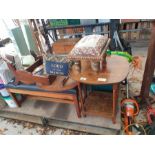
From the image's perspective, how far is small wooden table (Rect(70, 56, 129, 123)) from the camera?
1.36m

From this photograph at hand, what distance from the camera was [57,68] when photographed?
1.59 m

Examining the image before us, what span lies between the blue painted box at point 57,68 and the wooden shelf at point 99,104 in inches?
20.6

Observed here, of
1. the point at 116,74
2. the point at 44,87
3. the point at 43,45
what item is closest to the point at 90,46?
the point at 116,74

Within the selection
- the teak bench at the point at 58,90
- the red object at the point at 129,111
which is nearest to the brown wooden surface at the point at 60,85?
the teak bench at the point at 58,90

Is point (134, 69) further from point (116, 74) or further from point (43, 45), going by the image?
point (43, 45)

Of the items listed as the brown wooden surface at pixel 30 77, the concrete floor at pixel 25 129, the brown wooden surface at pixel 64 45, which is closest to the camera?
the brown wooden surface at pixel 30 77

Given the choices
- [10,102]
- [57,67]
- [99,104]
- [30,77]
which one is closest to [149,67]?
[99,104]

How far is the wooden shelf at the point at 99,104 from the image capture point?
172cm

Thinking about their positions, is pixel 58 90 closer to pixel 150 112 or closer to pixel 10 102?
pixel 10 102

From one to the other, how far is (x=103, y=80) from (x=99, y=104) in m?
0.57

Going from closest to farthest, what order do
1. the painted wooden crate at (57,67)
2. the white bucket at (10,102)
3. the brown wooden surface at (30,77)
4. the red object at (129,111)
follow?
1. the painted wooden crate at (57,67)
2. the brown wooden surface at (30,77)
3. the red object at (129,111)
4. the white bucket at (10,102)

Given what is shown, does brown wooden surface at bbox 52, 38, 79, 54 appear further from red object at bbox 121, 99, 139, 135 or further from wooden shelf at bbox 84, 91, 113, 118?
red object at bbox 121, 99, 139, 135

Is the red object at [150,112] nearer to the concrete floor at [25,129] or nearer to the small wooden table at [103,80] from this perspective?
the small wooden table at [103,80]

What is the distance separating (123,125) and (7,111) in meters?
1.63
